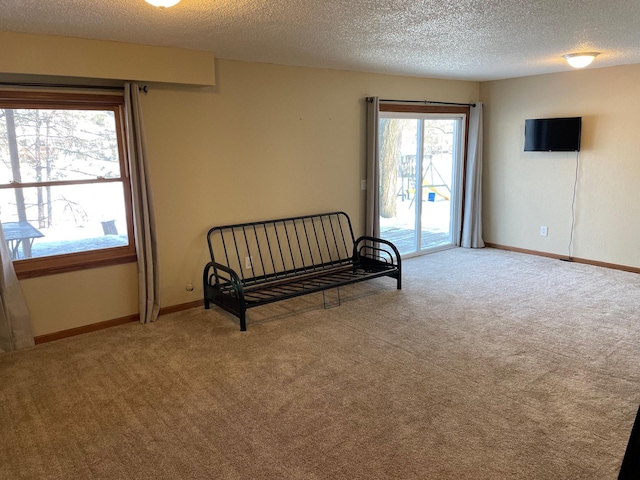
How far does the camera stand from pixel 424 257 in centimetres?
644

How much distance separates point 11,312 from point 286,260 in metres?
2.56

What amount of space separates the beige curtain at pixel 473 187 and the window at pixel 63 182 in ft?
15.2

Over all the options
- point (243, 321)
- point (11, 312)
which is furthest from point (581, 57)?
point (11, 312)

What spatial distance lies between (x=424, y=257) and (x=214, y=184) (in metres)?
3.16

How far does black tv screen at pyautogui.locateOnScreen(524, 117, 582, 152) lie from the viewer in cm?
578

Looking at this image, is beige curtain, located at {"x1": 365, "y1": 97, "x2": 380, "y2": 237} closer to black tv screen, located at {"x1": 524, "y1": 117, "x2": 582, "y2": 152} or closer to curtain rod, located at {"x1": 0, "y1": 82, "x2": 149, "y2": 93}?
black tv screen, located at {"x1": 524, "y1": 117, "x2": 582, "y2": 152}

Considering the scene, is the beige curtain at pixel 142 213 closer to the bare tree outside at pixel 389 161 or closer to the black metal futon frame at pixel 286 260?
the black metal futon frame at pixel 286 260

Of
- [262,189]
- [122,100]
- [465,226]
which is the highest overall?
[122,100]

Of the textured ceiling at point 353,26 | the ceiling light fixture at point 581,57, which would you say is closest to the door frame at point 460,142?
the textured ceiling at point 353,26

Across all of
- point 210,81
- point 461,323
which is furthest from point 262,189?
point 461,323

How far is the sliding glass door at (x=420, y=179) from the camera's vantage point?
6.10 m

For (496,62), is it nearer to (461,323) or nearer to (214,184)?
(461,323)

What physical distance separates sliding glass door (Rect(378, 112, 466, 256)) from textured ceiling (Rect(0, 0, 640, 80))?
4.97 feet

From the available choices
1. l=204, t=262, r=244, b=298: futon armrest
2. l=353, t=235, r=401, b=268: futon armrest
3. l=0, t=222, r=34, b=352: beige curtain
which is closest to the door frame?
l=353, t=235, r=401, b=268: futon armrest
